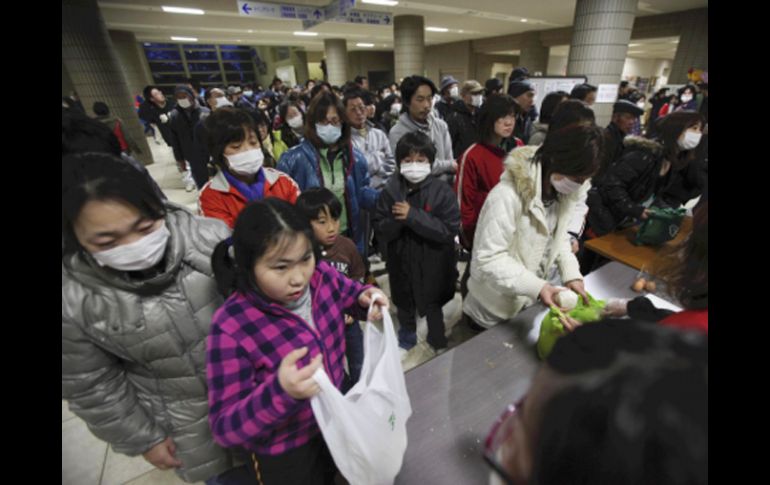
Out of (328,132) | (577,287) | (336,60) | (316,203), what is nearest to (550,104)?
(328,132)

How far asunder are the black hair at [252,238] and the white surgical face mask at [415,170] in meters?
1.04

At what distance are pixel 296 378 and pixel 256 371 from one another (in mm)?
244

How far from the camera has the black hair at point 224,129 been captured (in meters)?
1.67

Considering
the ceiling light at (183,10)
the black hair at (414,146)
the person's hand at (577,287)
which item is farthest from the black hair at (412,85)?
the ceiling light at (183,10)

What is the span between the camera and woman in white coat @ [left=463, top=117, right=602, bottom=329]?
135 centimetres

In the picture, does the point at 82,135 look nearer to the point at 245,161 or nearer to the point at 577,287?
the point at 245,161

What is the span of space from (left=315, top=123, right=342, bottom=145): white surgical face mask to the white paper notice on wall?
21.2 feet

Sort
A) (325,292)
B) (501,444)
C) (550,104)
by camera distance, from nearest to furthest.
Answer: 1. (501,444)
2. (325,292)
3. (550,104)

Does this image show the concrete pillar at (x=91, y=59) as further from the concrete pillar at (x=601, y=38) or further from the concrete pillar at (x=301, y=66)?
the concrete pillar at (x=301, y=66)

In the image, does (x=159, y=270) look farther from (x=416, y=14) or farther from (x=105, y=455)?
(x=416, y=14)

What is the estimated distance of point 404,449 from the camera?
98cm

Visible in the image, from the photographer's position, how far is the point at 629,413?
1.19 ft

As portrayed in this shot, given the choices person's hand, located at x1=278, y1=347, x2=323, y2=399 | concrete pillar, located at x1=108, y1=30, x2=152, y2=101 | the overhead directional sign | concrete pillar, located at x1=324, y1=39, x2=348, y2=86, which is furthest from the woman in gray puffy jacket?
concrete pillar, located at x1=324, y1=39, x2=348, y2=86
